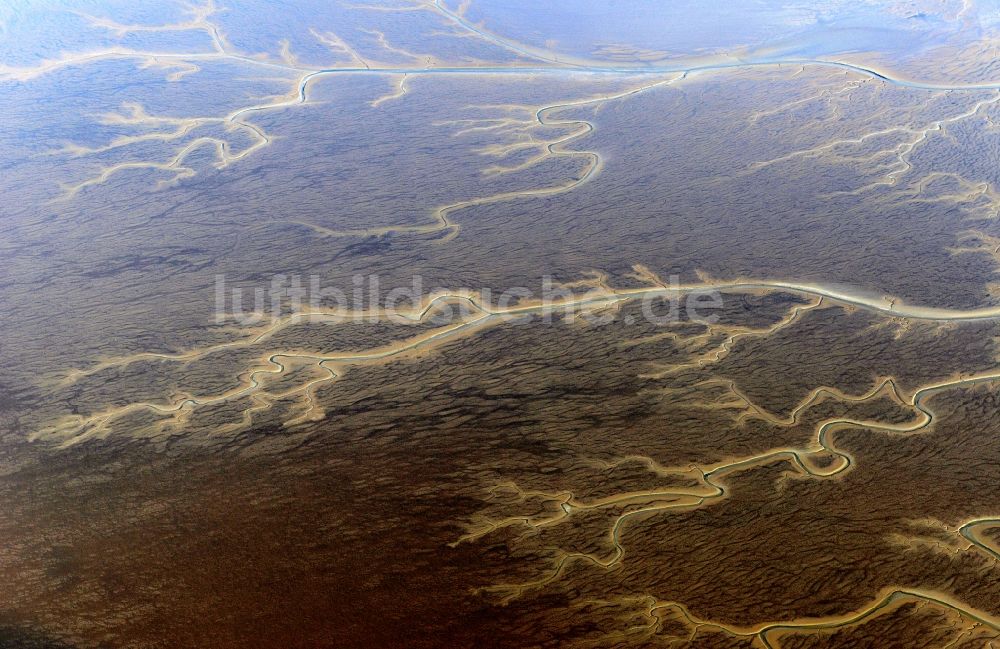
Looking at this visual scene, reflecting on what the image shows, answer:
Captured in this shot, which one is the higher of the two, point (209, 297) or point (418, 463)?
point (209, 297)

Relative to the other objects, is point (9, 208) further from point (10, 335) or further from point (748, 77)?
point (748, 77)

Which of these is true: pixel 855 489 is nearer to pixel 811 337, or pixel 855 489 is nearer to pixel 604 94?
pixel 811 337

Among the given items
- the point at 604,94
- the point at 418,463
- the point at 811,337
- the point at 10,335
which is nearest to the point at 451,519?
the point at 418,463

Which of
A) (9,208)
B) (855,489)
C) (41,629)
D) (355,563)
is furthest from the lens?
(9,208)

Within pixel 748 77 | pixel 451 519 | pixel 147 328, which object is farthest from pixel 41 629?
pixel 748 77

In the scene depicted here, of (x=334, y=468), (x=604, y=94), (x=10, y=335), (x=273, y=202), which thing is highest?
(x=604, y=94)

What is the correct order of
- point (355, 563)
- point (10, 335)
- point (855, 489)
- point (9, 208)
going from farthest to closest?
point (9, 208) < point (10, 335) < point (855, 489) < point (355, 563)

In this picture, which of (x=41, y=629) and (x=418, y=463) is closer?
(x=41, y=629)
